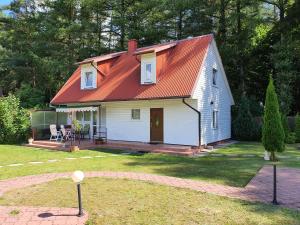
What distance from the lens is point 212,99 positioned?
20.8 meters

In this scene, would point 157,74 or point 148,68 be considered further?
point 148,68

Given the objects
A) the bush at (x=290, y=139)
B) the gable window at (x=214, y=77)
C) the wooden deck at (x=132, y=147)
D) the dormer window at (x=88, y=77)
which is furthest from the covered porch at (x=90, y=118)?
the bush at (x=290, y=139)

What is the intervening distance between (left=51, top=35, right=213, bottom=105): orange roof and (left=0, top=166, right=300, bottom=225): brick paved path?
7.44 metres

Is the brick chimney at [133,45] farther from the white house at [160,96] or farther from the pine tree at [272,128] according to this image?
the pine tree at [272,128]

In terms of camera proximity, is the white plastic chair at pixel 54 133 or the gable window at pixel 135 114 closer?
the gable window at pixel 135 114

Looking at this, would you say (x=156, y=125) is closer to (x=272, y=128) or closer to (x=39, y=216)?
(x=272, y=128)

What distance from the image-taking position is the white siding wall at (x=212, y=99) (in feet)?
62.5

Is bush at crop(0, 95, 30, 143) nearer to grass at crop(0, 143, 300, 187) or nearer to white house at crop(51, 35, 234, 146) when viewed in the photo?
white house at crop(51, 35, 234, 146)

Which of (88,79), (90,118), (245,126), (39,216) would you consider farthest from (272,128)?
(88,79)

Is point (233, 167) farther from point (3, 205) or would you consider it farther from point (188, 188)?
point (3, 205)

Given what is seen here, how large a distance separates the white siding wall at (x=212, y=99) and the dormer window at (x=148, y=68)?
2982 mm

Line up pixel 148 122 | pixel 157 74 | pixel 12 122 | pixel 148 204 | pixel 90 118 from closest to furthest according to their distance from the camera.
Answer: pixel 148 204 → pixel 148 122 → pixel 157 74 → pixel 12 122 → pixel 90 118

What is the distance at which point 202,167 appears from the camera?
12797 millimetres

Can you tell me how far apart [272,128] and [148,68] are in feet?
32.6
